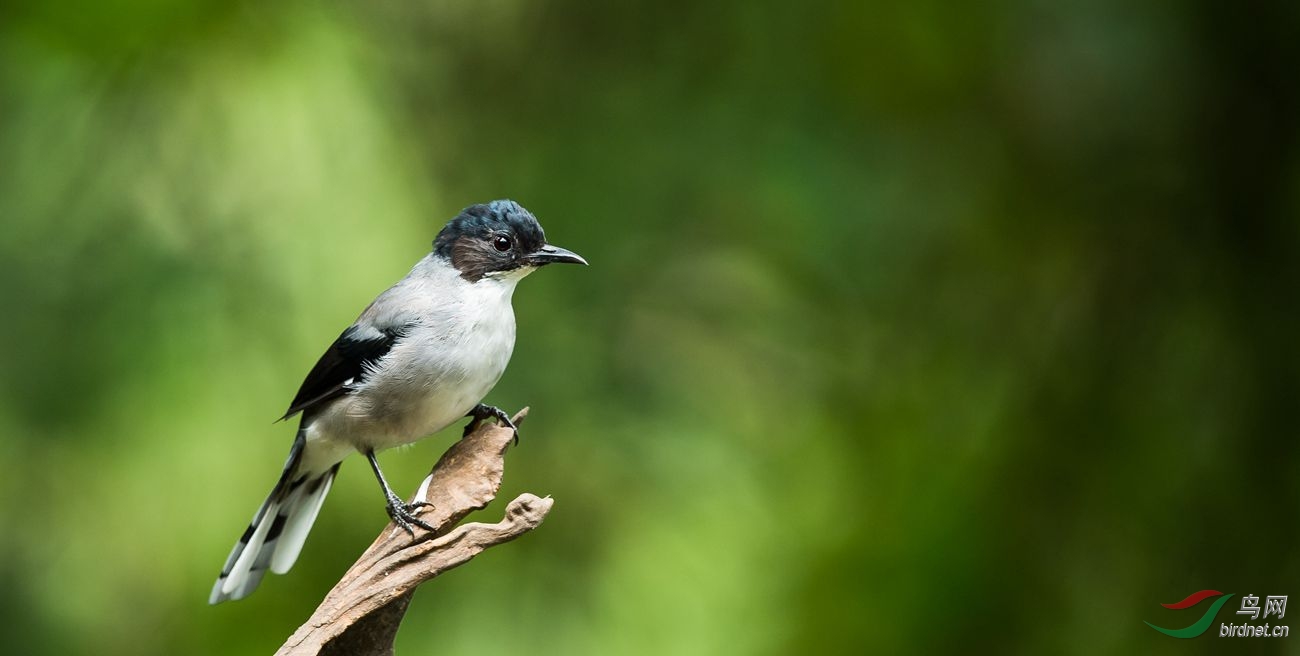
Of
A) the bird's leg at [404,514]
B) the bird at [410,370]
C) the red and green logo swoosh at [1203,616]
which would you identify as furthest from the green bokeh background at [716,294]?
the bird's leg at [404,514]

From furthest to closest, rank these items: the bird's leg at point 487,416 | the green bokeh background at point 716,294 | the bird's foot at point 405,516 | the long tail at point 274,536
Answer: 1. the green bokeh background at point 716,294
2. the long tail at point 274,536
3. the bird's leg at point 487,416
4. the bird's foot at point 405,516

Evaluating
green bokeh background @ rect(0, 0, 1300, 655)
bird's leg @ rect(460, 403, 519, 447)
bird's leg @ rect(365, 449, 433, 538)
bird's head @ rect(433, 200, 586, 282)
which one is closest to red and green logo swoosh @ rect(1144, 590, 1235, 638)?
green bokeh background @ rect(0, 0, 1300, 655)

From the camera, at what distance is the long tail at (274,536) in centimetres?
411

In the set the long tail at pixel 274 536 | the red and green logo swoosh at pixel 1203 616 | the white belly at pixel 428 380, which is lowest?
the long tail at pixel 274 536

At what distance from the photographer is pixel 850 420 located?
19.2 ft

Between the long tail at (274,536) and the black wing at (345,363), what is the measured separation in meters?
0.29

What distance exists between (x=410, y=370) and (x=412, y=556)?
0.63m

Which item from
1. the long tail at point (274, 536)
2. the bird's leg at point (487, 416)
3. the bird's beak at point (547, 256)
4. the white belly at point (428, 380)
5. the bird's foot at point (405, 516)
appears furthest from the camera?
the long tail at point (274, 536)

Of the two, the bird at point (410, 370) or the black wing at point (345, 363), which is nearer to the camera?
the bird at point (410, 370)

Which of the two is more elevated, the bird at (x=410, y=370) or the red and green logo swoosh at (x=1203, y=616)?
the red and green logo swoosh at (x=1203, y=616)

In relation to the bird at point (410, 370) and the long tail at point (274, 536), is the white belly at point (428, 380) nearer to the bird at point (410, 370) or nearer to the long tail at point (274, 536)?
the bird at point (410, 370)

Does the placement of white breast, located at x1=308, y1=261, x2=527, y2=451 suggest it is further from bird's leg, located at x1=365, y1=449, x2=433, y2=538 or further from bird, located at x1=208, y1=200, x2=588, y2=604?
bird's leg, located at x1=365, y1=449, x2=433, y2=538

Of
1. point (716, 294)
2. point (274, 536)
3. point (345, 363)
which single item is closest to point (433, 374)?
point (345, 363)

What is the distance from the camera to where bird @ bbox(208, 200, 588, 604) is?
3.65m
